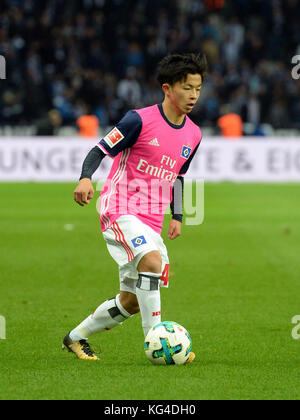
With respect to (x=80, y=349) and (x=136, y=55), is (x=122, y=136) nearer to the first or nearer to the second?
(x=80, y=349)

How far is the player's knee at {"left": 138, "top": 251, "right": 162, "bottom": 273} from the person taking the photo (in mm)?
6035

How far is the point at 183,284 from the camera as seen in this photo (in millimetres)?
10133

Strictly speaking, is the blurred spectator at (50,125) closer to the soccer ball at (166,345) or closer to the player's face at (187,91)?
the player's face at (187,91)

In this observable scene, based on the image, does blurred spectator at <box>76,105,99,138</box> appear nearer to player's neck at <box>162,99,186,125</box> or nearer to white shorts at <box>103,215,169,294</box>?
player's neck at <box>162,99,186,125</box>

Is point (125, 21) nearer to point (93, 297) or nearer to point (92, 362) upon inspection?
point (93, 297)

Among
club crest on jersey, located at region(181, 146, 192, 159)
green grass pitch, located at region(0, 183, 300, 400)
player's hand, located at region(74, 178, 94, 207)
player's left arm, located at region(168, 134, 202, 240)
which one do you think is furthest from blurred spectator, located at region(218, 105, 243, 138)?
player's hand, located at region(74, 178, 94, 207)

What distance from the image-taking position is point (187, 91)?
6.25m

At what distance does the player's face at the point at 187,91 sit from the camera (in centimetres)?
624

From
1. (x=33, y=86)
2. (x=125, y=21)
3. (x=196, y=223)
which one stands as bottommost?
(x=196, y=223)

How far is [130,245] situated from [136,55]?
23488 mm

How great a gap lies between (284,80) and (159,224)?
2337cm

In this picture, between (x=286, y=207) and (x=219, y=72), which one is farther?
(x=219, y=72)

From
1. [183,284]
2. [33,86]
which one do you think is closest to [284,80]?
[33,86]

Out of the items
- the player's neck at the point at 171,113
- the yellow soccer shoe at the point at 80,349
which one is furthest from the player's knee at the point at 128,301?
the player's neck at the point at 171,113
